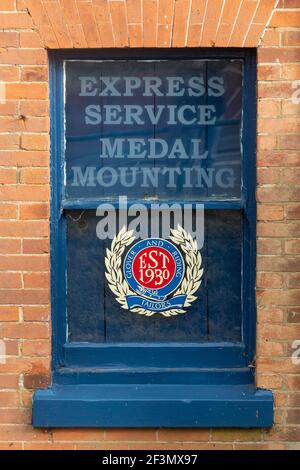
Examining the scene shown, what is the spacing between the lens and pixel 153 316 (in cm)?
390

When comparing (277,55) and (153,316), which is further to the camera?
(153,316)

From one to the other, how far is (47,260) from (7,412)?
839 millimetres

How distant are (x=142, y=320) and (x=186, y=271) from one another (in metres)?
0.36

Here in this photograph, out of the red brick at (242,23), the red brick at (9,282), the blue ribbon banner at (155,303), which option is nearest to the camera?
the red brick at (242,23)

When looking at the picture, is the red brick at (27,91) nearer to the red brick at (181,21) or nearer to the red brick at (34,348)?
the red brick at (181,21)

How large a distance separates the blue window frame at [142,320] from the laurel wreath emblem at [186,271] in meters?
0.05

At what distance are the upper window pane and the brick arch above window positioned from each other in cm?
16

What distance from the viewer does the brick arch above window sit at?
145 inches

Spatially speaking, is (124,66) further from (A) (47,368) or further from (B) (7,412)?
(B) (7,412)

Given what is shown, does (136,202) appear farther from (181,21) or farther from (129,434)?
(129,434)

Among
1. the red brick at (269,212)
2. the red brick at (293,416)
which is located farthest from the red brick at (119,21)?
the red brick at (293,416)

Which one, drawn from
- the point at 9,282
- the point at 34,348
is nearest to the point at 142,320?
the point at 34,348

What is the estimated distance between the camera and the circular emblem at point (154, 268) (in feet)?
12.7

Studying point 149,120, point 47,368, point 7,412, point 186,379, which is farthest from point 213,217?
point 7,412
